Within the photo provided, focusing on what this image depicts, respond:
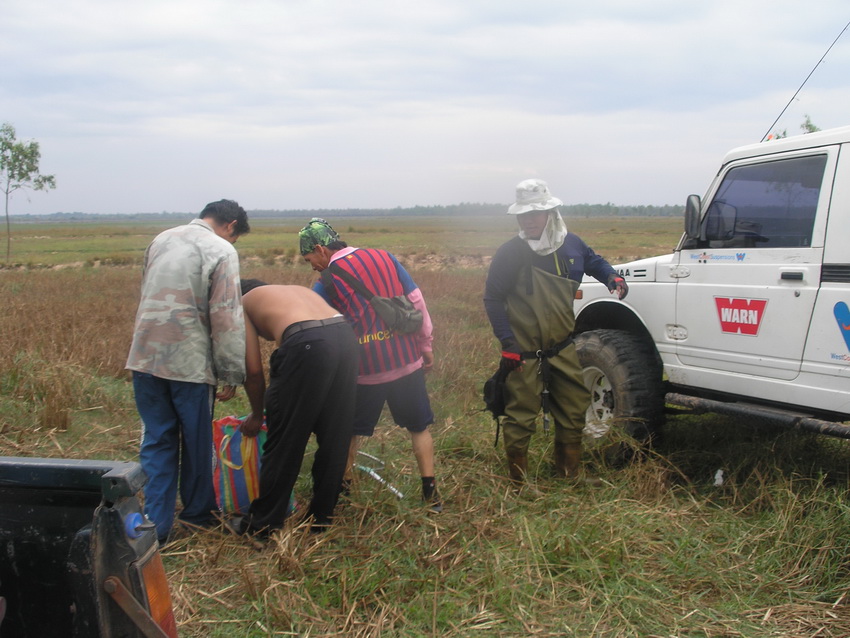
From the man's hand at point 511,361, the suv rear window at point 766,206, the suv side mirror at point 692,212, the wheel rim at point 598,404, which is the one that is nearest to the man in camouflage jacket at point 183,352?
the man's hand at point 511,361

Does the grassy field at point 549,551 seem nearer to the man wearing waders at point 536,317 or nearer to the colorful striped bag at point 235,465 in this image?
the colorful striped bag at point 235,465

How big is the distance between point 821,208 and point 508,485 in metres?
2.38

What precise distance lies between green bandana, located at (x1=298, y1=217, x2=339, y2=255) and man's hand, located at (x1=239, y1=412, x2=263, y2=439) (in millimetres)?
956

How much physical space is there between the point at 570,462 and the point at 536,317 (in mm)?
992

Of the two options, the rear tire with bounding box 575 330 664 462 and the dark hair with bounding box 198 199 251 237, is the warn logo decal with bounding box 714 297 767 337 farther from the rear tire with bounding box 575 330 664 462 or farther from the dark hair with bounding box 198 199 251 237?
the dark hair with bounding box 198 199 251 237

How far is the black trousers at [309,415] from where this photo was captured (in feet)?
11.3

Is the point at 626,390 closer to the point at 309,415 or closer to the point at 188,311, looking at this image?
the point at 309,415

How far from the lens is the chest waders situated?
4.39 m

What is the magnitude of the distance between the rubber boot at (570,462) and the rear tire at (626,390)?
0.28 meters

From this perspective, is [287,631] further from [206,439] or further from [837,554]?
[837,554]

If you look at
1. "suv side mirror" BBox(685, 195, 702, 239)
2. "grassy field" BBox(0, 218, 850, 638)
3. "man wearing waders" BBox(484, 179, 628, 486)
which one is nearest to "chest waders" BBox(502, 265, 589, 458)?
"man wearing waders" BBox(484, 179, 628, 486)

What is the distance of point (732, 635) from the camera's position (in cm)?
292

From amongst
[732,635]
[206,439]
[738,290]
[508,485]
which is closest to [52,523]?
[206,439]

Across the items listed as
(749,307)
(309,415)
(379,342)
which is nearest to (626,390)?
(749,307)
